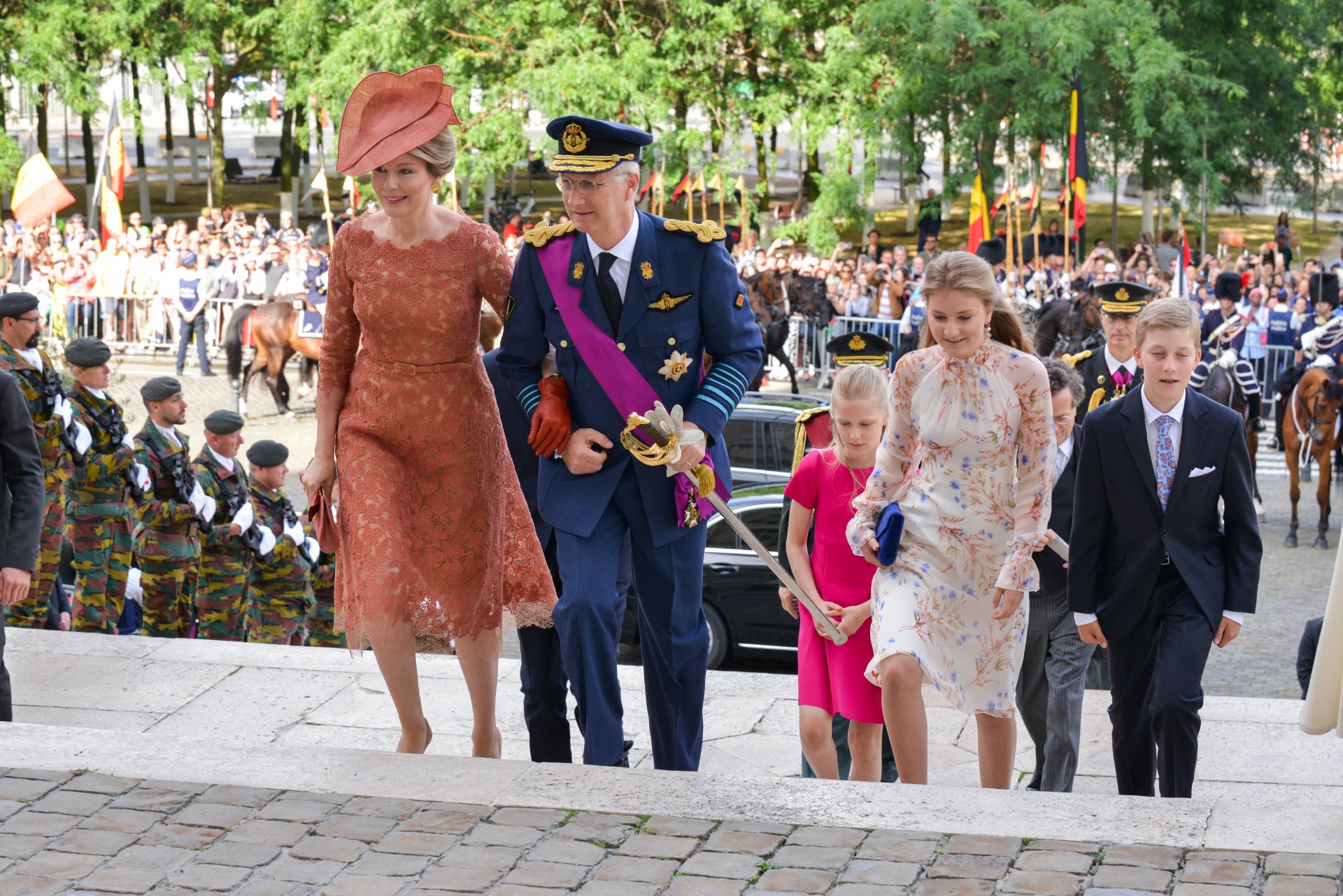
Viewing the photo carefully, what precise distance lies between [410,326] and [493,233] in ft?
1.35

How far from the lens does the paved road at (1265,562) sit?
31.8ft

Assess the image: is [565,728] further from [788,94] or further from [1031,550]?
[788,94]

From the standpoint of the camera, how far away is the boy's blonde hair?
506 cm

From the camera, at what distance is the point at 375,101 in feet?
16.3

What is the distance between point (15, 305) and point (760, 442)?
175 inches

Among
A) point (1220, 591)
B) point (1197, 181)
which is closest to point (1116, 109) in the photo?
point (1197, 181)

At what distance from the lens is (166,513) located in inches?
331

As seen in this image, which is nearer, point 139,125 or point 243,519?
point 243,519

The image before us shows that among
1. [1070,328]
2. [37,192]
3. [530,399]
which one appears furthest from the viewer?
[37,192]

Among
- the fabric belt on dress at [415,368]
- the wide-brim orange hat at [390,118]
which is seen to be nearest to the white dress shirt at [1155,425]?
the fabric belt on dress at [415,368]

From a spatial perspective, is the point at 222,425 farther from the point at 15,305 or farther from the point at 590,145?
the point at 590,145

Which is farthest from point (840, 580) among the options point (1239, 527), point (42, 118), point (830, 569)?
point (42, 118)

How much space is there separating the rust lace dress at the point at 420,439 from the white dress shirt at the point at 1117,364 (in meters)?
3.32

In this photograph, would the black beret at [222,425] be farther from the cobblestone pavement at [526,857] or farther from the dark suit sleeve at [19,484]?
the cobblestone pavement at [526,857]
